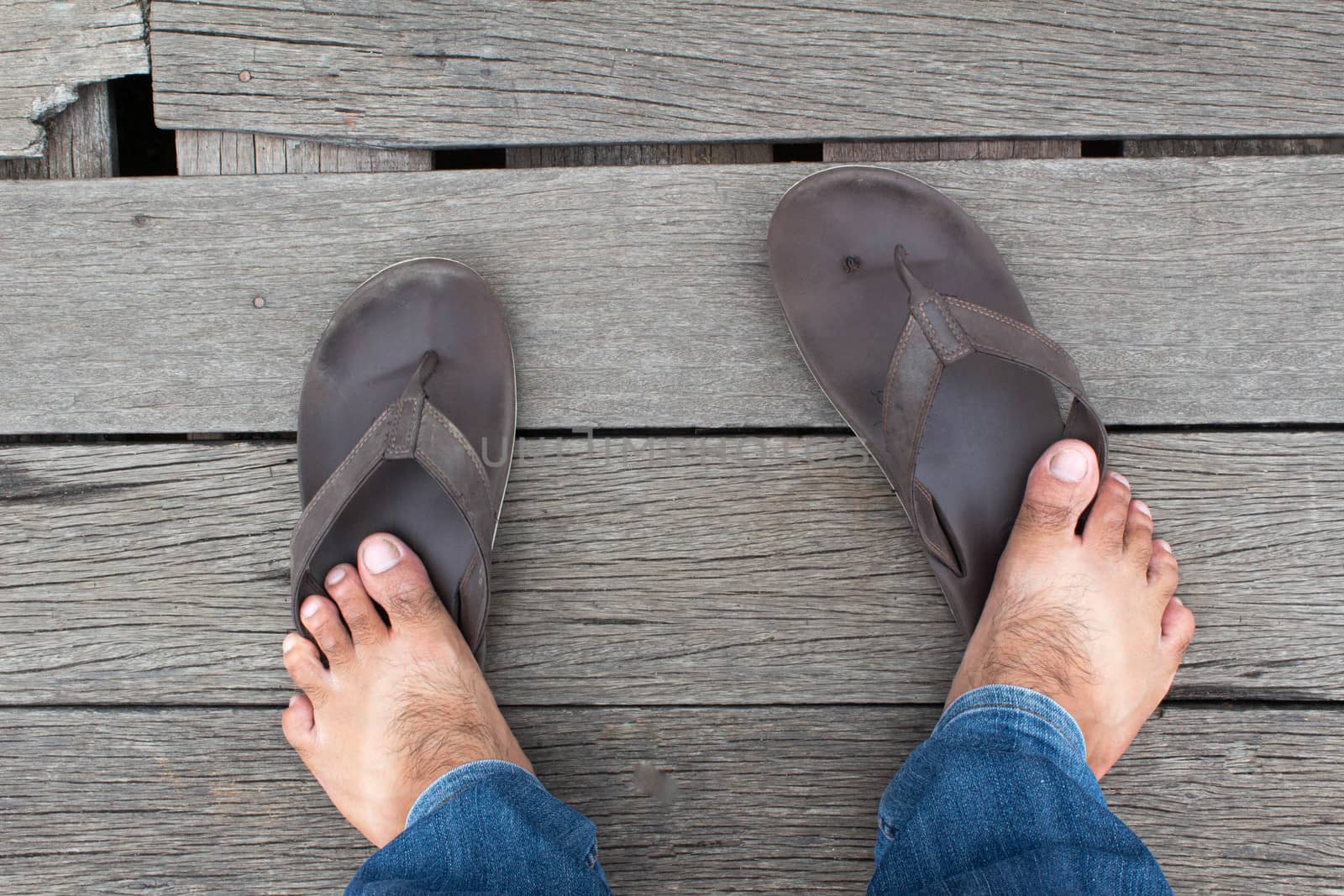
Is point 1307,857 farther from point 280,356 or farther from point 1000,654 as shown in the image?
point 280,356

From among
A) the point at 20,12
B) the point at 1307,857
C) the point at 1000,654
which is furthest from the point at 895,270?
the point at 20,12

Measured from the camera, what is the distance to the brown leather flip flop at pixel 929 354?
88 centimetres

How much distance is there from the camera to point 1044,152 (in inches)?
37.6

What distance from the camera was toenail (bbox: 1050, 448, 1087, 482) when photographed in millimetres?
901

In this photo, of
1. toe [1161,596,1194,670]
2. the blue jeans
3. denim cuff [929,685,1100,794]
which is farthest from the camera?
toe [1161,596,1194,670]

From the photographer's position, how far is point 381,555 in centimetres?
95

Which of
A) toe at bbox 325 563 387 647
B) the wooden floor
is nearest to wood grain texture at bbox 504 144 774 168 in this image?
the wooden floor

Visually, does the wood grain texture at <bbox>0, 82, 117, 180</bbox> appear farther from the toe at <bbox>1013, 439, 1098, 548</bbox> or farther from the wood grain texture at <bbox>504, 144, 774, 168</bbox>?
the toe at <bbox>1013, 439, 1098, 548</bbox>

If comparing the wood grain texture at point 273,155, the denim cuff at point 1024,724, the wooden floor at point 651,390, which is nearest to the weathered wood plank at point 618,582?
the wooden floor at point 651,390

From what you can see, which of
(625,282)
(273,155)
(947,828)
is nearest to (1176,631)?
(947,828)

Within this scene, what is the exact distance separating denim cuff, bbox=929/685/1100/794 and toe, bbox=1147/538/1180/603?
21cm

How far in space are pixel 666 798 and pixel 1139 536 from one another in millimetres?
676

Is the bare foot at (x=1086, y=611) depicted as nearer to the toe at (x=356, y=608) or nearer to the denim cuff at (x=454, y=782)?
the denim cuff at (x=454, y=782)

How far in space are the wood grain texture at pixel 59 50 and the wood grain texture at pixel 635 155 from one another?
1.58 ft
